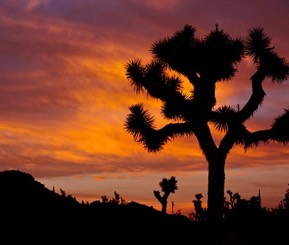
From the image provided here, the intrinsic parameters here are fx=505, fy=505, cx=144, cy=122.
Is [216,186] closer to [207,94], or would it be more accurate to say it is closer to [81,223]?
[207,94]

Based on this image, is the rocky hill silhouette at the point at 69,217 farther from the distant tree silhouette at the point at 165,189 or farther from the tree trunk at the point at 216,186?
the distant tree silhouette at the point at 165,189

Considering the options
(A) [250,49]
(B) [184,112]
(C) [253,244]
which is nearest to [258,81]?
(A) [250,49]

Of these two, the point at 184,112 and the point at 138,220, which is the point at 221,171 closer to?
the point at 184,112

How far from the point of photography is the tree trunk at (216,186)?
16.1 meters

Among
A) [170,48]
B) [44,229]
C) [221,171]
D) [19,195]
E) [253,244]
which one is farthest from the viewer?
[170,48]

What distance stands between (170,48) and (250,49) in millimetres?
2942

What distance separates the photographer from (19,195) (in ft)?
24.6

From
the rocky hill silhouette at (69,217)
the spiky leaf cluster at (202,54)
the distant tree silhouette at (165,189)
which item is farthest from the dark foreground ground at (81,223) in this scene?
the distant tree silhouette at (165,189)

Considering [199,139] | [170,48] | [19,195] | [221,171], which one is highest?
[170,48]

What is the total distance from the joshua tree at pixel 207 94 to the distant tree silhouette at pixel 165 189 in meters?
8.84

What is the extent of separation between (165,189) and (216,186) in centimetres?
959

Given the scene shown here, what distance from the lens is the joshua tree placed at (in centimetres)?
1672

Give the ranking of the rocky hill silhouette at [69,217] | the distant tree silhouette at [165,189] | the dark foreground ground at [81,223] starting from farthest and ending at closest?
the distant tree silhouette at [165,189] < the rocky hill silhouette at [69,217] < the dark foreground ground at [81,223]

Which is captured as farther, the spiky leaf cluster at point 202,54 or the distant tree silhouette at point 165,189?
the distant tree silhouette at point 165,189
